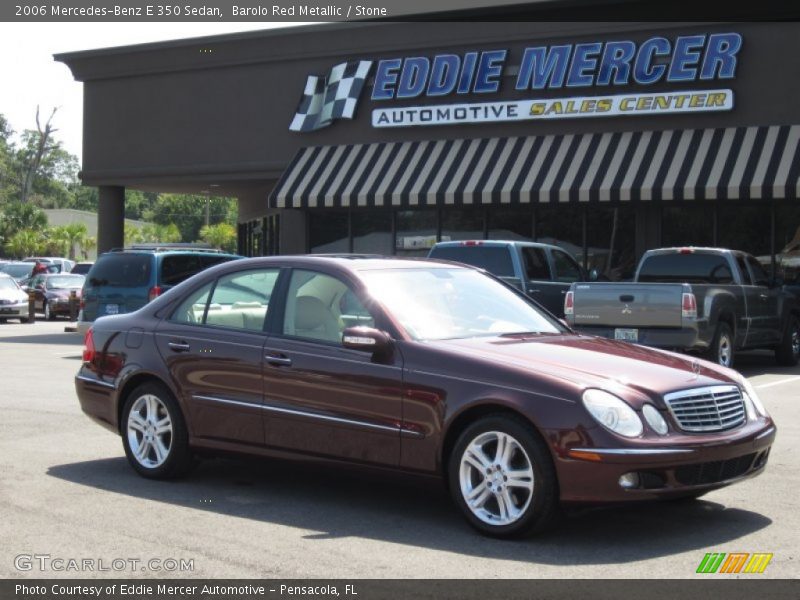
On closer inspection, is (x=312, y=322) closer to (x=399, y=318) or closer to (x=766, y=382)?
(x=399, y=318)

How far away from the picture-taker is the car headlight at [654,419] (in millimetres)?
6137

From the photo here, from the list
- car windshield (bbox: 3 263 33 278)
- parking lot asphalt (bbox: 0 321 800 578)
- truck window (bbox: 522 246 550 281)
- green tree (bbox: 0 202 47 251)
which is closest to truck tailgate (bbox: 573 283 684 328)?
truck window (bbox: 522 246 550 281)

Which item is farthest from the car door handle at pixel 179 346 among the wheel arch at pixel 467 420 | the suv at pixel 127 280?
the suv at pixel 127 280

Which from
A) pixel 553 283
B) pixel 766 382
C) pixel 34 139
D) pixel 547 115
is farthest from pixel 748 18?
pixel 34 139

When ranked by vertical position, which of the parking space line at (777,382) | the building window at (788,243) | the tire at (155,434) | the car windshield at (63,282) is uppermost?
the building window at (788,243)

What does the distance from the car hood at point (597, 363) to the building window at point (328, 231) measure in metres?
20.2

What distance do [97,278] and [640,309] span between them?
9.17m

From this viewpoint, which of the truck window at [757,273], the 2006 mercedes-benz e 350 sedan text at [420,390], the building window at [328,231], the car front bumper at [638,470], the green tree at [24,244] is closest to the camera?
the car front bumper at [638,470]

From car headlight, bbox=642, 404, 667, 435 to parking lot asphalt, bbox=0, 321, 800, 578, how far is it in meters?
0.62

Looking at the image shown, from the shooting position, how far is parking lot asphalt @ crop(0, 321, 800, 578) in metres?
5.73

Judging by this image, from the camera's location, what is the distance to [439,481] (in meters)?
6.59

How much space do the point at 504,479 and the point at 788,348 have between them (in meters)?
12.9

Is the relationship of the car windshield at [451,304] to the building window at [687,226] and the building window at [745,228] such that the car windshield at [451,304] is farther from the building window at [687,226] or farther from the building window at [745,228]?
the building window at [687,226]

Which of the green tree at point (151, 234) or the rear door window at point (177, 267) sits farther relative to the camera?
the green tree at point (151, 234)
